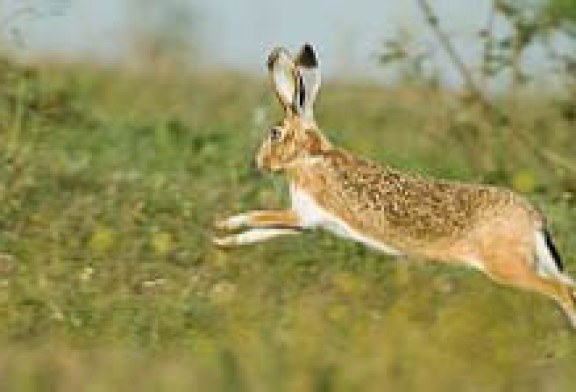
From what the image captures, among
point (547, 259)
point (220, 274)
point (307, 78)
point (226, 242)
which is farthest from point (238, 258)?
point (547, 259)

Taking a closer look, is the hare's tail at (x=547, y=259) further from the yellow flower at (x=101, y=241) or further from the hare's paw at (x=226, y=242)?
the yellow flower at (x=101, y=241)

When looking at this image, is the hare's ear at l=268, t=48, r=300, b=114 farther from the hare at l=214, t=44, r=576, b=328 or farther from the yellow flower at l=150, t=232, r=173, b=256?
the yellow flower at l=150, t=232, r=173, b=256

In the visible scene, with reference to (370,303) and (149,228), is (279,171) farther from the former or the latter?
(149,228)

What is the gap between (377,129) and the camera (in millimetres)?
15758

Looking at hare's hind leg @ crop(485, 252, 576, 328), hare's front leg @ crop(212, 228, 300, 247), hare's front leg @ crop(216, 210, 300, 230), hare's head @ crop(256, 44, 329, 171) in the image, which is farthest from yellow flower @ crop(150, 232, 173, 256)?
hare's hind leg @ crop(485, 252, 576, 328)

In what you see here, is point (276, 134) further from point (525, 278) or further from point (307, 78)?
point (525, 278)

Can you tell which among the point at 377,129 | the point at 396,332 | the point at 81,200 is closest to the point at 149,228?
the point at 81,200

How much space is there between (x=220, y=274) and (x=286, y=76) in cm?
105

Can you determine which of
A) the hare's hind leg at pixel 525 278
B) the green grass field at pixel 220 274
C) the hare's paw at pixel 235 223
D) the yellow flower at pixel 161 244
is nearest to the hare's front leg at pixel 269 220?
the hare's paw at pixel 235 223

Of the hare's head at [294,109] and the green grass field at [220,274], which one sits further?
the hare's head at [294,109]

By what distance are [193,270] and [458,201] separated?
141cm

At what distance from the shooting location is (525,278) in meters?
8.07

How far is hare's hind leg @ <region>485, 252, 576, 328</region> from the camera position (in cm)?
805

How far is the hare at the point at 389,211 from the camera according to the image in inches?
320
